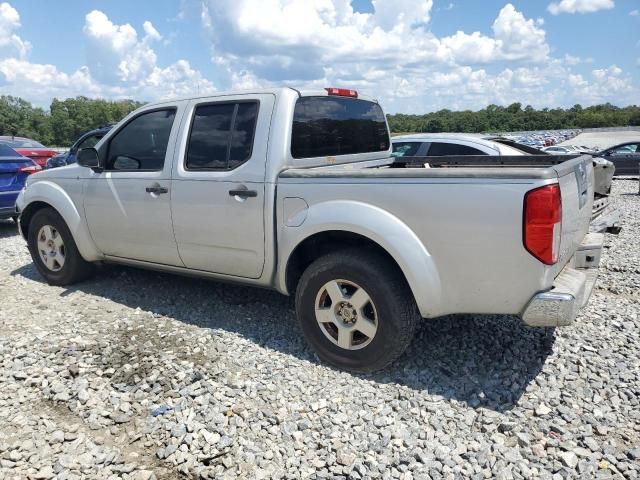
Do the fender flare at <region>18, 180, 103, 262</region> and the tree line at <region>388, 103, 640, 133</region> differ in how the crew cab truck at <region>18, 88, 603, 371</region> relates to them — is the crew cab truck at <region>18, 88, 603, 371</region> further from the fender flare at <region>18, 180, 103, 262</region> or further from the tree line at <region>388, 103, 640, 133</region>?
the tree line at <region>388, 103, 640, 133</region>

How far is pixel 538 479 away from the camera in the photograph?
2492mm

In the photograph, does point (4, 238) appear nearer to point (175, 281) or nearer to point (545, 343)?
point (175, 281)

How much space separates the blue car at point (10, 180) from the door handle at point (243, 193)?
6.08 m

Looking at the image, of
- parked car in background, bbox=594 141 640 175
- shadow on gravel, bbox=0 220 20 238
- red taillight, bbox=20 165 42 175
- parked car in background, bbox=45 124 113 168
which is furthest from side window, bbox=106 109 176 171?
parked car in background, bbox=594 141 640 175

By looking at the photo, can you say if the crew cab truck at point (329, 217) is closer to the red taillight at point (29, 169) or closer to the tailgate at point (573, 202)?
the tailgate at point (573, 202)

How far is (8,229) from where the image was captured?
9.20m

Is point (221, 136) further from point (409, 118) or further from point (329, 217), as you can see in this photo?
point (409, 118)

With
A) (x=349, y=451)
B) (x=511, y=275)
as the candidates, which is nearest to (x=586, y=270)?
(x=511, y=275)

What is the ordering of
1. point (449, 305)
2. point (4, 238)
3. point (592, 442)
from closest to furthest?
1. point (592, 442)
2. point (449, 305)
3. point (4, 238)

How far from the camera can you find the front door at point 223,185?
379 centimetres

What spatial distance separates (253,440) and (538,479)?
4.94 feet

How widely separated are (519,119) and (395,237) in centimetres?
11409

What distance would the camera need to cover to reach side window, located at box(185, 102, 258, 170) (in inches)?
153

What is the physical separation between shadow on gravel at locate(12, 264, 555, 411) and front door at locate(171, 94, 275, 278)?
582 millimetres
